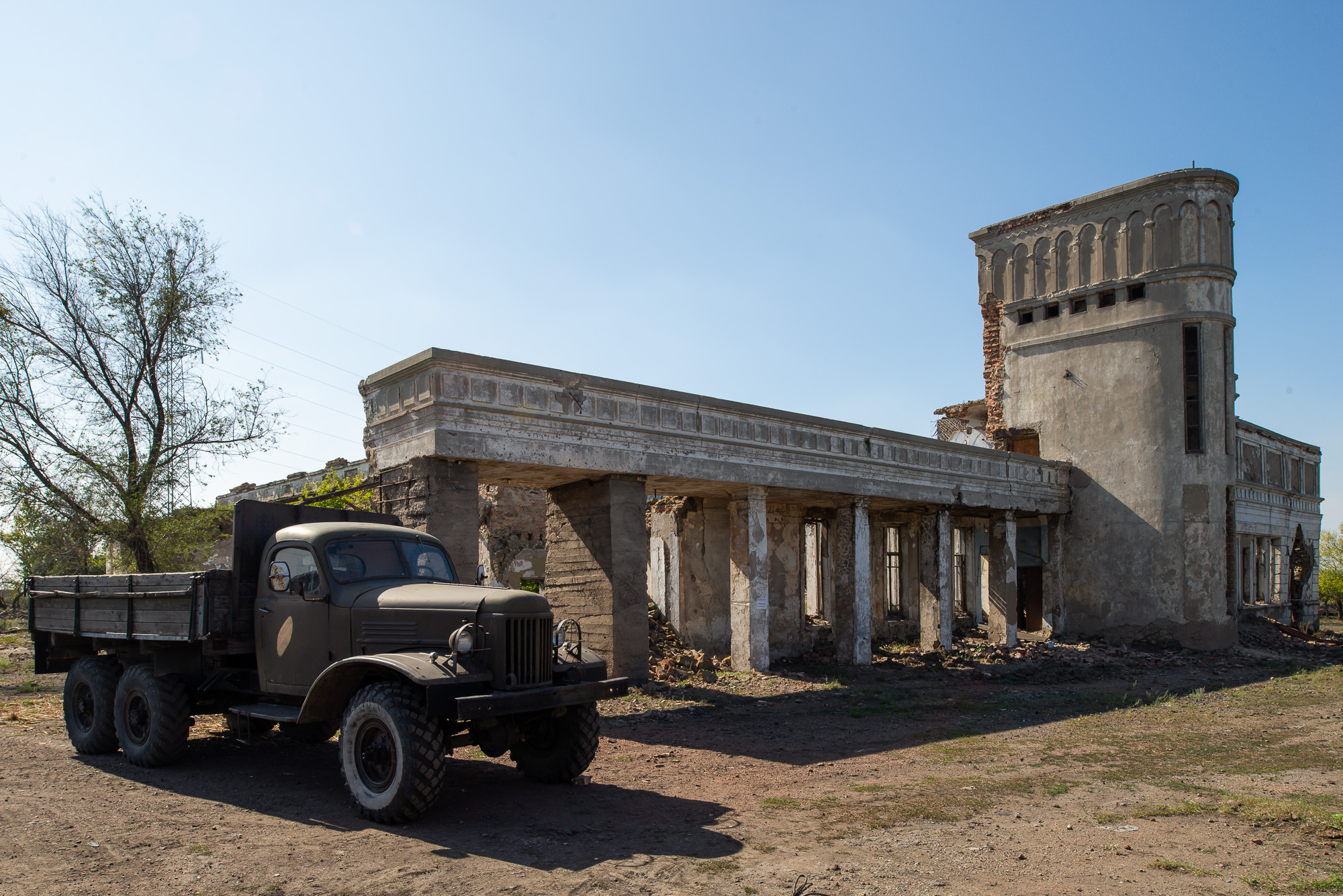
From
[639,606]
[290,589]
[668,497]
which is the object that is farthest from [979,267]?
[290,589]

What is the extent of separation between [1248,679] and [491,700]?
15.4 meters

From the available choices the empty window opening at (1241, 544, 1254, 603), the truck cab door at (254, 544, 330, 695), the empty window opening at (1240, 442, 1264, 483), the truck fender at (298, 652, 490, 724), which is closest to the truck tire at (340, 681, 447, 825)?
the truck fender at (298, 652, 490, 724)

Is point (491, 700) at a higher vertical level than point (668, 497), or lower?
lower

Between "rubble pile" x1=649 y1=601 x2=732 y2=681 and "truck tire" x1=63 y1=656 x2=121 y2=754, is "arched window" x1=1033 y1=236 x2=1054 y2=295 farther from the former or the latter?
"truck tire" x1=63 y1=656 x2=121 y2=754

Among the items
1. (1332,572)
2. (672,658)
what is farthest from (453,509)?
(1332,572)

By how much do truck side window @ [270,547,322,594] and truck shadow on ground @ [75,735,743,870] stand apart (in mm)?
1585

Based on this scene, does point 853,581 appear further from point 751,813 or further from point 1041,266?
point 1041,266

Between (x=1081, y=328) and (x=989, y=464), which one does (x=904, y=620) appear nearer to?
(x=989, y=464)

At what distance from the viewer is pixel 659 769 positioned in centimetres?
778

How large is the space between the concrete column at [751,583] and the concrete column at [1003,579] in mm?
8094

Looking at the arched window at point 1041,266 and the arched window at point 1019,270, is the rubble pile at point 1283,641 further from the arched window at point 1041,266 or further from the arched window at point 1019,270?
the arched window at point 1019,270

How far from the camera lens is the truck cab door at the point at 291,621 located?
6.65 metres

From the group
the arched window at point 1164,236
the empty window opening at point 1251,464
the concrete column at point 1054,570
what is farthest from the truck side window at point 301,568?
the empty window opening at point 1251,464

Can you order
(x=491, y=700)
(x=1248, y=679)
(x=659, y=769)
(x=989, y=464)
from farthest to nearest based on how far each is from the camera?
(x=989, y=464) < (x=1248, y=679) < (x=659, y=769) < (x=491, y=700)
